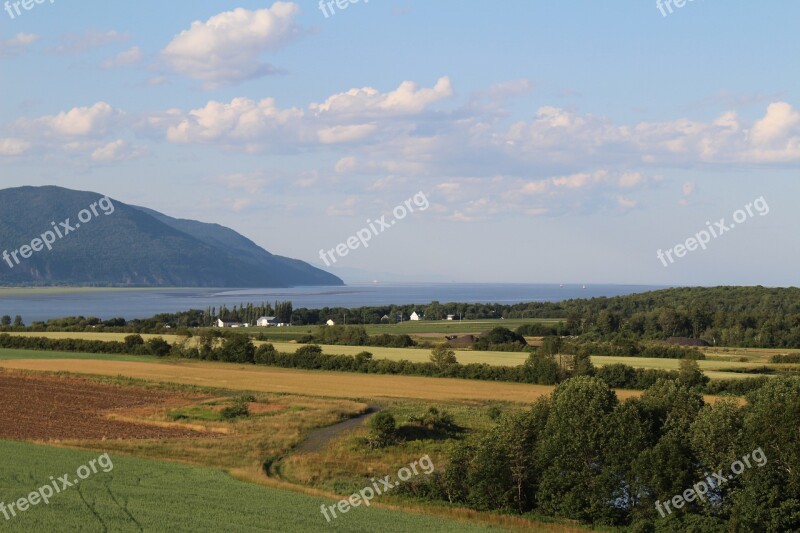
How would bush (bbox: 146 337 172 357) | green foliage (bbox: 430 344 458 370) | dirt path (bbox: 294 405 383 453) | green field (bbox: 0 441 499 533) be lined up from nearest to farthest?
green field (bbox: 0 441 499 533)
dirt path (bbox: 294 405 383 453)
green foliage (bbox: 430 344 458 370)
bush (bbox: 146 337 172 357)

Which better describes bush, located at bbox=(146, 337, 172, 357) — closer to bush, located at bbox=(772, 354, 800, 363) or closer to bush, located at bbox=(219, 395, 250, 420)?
bush, located at bbox=(219, 395, 250, 420)

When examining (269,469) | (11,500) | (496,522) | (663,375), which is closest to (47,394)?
(269,469)

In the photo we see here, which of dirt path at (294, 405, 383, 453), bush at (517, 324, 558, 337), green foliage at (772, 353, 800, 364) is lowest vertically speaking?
dirt path at (294, 405, 383, 453)

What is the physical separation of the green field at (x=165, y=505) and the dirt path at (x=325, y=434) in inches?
326

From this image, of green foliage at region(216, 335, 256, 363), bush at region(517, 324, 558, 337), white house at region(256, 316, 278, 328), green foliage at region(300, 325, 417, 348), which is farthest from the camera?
white house at region(256, 316, 278, 328)

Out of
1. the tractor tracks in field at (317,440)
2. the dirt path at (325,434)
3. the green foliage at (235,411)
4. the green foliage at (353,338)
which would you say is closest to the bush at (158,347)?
the green foliage at (353,338)

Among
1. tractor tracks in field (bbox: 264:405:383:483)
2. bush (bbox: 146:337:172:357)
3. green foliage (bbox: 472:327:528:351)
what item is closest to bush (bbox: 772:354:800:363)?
green foliage (bbox: 472:327:528:351)

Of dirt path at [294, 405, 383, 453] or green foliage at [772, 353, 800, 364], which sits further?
green foliage at [772, 353, 800, 364]

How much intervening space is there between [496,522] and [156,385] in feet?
120

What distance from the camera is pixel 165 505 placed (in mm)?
21719

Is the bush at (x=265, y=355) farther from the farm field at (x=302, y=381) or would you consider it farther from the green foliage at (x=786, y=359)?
the green foliage at (x=786, y=359)

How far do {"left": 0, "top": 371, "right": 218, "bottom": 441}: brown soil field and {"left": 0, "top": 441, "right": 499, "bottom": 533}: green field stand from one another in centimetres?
775

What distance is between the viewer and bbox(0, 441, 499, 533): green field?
19625 millimetres

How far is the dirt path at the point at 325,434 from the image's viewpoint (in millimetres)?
36438
